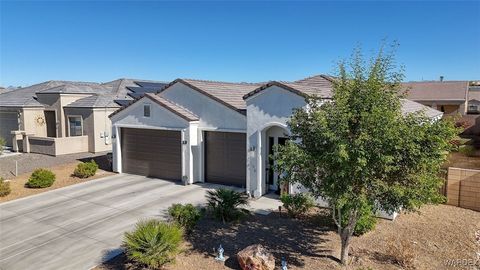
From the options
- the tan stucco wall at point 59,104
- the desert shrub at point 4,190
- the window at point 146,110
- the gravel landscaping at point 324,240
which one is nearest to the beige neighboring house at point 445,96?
the gravel landscaping at point 324,240

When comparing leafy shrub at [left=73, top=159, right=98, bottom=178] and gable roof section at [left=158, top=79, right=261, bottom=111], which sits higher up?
gable roof section at [left=158, top=79, right=261, bottom=111]

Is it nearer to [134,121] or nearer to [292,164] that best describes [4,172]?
[134,121]

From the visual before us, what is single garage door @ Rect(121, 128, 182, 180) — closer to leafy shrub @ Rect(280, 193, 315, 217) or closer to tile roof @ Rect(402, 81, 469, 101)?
leafy shrub @ Rect(280, 193, 315, 217)

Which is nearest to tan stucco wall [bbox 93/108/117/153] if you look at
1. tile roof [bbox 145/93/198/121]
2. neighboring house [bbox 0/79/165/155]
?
neighboring house [bbox 0/79/165/155]

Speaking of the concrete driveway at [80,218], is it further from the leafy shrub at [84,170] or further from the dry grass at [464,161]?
the dry grass at [464,161]

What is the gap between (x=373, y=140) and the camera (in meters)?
6.86

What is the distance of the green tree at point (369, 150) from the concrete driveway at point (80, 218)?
19.7 ft

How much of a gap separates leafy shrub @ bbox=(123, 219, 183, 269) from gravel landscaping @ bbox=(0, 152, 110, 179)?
536 inches

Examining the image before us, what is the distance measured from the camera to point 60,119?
27.6 m

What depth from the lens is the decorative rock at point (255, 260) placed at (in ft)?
26.1

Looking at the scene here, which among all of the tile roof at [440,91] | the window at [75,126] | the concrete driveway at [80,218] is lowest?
the concrete driveway at [80,218]

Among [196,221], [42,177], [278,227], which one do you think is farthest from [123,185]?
[278,227]

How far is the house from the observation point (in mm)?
14203

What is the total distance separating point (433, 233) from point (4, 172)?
21.1 m
